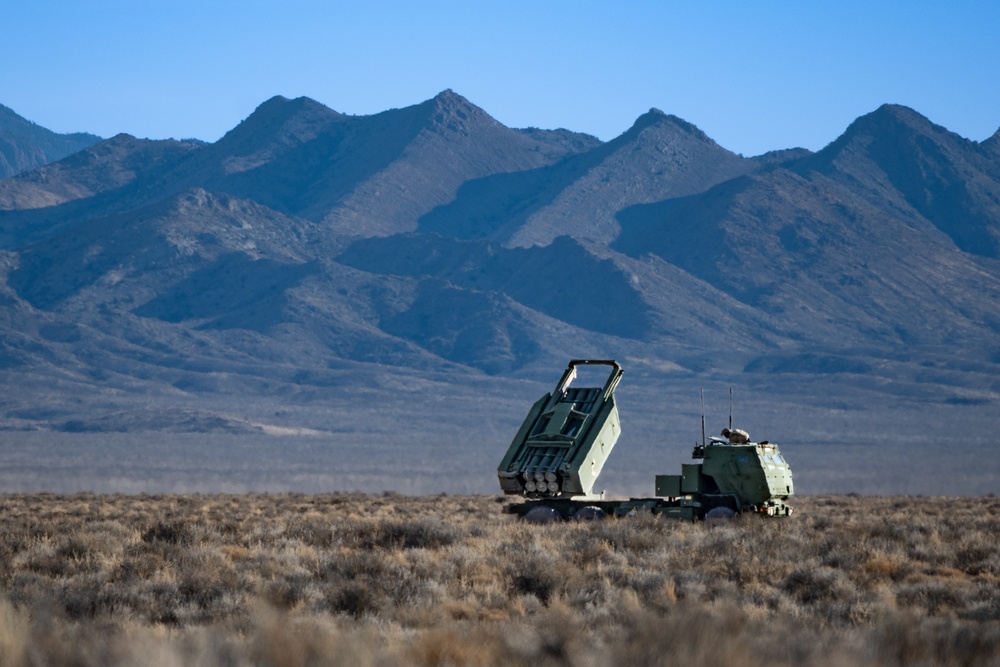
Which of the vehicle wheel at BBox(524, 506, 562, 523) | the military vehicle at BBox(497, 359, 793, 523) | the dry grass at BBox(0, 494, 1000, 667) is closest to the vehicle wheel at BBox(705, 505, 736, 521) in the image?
the military vehicle at BBox(497, 359, 793, 523)

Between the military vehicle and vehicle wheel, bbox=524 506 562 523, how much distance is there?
16 millimetres

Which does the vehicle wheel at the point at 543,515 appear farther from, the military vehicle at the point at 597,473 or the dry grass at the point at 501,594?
the dry grass at the point at 501,594

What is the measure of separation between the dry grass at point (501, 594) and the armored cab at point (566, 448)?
1.41 meters

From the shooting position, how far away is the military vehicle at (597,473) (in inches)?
1013

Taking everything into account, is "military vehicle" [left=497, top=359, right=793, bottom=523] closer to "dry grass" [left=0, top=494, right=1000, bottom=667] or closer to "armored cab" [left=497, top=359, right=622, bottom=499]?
"armored cab" [left=497, top=359, right=622, bottom=499]

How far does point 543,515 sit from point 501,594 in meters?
9.98

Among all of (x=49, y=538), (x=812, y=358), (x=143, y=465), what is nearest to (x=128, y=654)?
(x=49, y=538)

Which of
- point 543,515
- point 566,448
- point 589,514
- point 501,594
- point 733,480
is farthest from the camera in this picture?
point 733,480

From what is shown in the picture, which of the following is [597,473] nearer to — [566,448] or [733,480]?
[566,448]

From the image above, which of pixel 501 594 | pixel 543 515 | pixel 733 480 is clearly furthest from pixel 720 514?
pixel 501 594

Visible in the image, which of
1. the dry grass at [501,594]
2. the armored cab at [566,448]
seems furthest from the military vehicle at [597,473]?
the dry grass at [501,594]

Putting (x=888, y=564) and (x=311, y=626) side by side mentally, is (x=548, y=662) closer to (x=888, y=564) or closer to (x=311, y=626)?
(x=311, y=626)

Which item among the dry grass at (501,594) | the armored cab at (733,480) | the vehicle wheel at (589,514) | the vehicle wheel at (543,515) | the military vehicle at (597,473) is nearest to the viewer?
the dry grass at (501,594)

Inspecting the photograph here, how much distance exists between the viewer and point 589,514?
25.4 m
